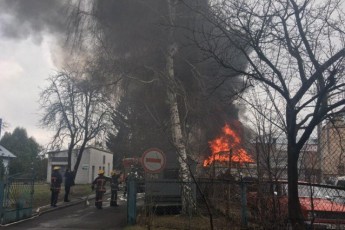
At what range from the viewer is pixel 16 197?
12.7 meters

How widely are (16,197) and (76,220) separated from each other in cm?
188

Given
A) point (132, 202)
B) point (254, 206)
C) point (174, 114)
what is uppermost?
point (174, 114)

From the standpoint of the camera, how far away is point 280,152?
8.02 metres

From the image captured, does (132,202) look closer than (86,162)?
Yes

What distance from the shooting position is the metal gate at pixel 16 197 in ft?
39.3

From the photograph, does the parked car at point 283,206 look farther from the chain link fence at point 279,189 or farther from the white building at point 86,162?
the white building at point 86,162

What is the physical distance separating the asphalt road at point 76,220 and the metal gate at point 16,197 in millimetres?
307

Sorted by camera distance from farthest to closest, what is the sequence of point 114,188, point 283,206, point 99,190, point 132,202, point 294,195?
1. point 114,188
2. point 99,190
3. point 132,202
4. point 283,206
5. point 294,195

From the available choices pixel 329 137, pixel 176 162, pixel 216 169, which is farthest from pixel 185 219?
pixel 329 137

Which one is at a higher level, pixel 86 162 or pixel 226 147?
pixel 86 162

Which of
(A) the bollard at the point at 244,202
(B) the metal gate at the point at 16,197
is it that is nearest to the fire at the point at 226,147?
(A) the bollard at the point at 244,202

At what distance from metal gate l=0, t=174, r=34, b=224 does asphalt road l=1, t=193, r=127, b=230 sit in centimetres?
31

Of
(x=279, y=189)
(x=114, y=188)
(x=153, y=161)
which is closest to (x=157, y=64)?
(x=114, y=188)

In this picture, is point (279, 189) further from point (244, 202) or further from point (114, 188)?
point (114, 188)
